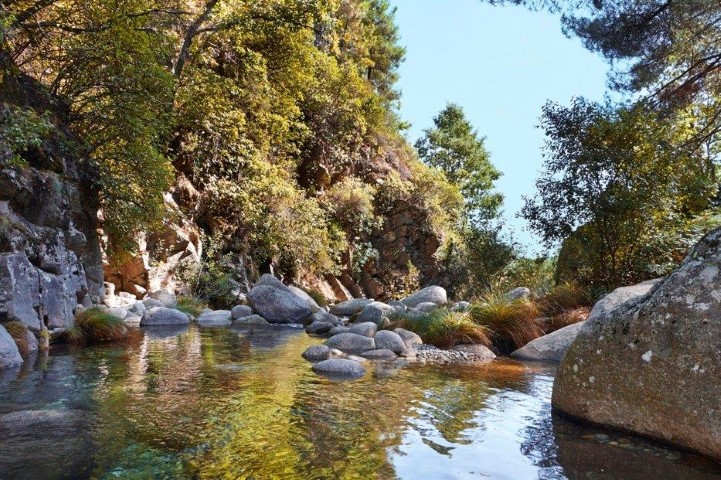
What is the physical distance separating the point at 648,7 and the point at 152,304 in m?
12.8

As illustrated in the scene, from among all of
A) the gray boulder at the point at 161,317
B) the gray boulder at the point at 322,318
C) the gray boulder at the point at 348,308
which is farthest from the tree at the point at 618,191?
the gray boulder at the point at 161,317

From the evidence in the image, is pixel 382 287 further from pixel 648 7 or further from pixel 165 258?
pixel 648 7

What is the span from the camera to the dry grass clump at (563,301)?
11.1 m

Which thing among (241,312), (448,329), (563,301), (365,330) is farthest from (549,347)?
(241,312)

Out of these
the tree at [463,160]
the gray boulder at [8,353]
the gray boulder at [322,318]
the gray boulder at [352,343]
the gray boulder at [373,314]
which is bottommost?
the gray boulder at [8,353]

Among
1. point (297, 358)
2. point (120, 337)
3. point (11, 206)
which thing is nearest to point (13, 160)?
point (11, 206)

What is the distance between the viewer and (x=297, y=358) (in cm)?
786

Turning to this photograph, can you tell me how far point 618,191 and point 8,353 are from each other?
404 inches

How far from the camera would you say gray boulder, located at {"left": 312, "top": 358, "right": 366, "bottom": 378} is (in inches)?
262

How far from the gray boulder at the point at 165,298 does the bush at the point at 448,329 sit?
6.80 meters

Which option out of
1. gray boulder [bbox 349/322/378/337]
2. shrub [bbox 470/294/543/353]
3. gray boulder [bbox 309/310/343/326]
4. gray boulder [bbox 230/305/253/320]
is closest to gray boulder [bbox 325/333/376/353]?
gray boulder [bbox 349/322/378/337]

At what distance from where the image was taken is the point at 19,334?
7.20 metres

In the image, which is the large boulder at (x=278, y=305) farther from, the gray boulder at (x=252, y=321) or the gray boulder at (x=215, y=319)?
the gray boulder at (x=215, y=319)

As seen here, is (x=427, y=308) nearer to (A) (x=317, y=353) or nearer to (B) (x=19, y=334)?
(A) (x=317, y=353)
